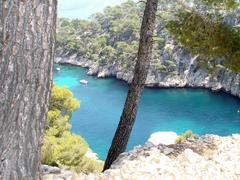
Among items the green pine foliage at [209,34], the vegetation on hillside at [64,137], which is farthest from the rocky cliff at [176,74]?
the green pine foliage at [209,34]

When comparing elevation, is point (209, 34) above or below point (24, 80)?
above

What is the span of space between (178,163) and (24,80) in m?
3.34

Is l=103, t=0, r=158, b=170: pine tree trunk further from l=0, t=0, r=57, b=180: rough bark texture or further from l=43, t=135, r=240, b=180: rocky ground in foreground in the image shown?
l=0, t=0, r=57, b=180: rough bark texture

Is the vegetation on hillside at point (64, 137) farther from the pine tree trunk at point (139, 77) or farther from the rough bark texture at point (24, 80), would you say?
the rough bark texture at point (24, 80)

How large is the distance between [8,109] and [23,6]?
0.56m

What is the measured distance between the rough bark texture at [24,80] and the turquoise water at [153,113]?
95.9ft

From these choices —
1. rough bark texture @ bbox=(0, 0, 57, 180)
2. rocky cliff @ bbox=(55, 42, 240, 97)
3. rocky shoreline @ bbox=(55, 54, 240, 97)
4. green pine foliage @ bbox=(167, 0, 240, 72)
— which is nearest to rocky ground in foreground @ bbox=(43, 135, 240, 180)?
green pine foliage @ bbox=(167, 0, 240, 72)

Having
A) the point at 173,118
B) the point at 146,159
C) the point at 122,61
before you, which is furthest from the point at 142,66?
the point at 122,61

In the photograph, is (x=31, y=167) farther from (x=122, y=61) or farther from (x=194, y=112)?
(x=122, y=61)

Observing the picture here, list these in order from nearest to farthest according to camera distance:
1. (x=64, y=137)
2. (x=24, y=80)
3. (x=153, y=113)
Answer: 1. (x=24, y=80)
2. (x=64, y=137)
3. (x=153, y=113)

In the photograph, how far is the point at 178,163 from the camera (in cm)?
528

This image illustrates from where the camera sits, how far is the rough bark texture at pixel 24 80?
224 cm

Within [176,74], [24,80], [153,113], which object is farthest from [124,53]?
[24,80]

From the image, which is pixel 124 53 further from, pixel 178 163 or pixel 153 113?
pixel 178 163
